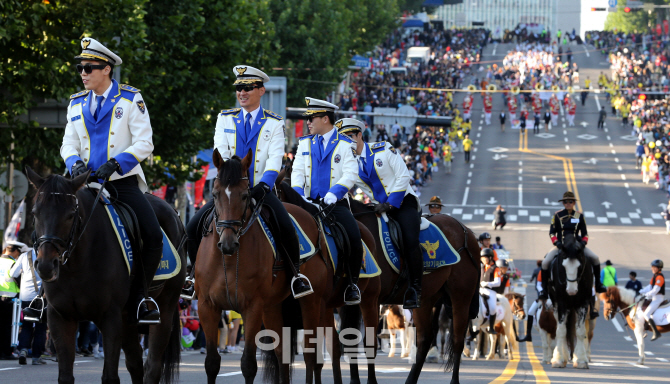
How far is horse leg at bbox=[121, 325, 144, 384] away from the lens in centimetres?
1004

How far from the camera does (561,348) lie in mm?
19344

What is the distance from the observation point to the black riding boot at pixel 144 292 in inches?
368

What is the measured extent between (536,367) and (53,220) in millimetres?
11920

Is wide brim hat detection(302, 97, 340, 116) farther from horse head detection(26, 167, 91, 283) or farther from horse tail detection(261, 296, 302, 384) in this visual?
horse head detection(26, 167, 91, 283)

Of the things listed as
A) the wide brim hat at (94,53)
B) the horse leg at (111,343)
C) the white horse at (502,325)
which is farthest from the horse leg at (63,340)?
the white horse at (502,325)

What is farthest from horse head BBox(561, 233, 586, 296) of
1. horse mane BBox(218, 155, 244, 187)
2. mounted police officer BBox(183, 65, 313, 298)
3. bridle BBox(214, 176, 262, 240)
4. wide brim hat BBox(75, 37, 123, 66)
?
wide brim hat BBox(75, 37, 123, 66)

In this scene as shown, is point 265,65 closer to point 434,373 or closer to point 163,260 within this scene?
point 434,373

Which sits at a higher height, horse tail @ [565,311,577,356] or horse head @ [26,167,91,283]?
horse head @ [26,167,91,283]

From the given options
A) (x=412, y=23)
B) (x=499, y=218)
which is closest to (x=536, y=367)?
(x=499, y=218)

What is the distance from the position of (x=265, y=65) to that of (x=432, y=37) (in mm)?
82706

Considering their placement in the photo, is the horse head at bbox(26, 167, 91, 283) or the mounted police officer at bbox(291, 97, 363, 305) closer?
the horse head at bbox(26, 167, 91, 283)

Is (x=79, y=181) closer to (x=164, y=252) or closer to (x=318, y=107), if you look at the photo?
(x=164, y=252)

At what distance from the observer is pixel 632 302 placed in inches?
926

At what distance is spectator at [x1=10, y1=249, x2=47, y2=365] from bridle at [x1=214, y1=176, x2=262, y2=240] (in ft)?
25.4
